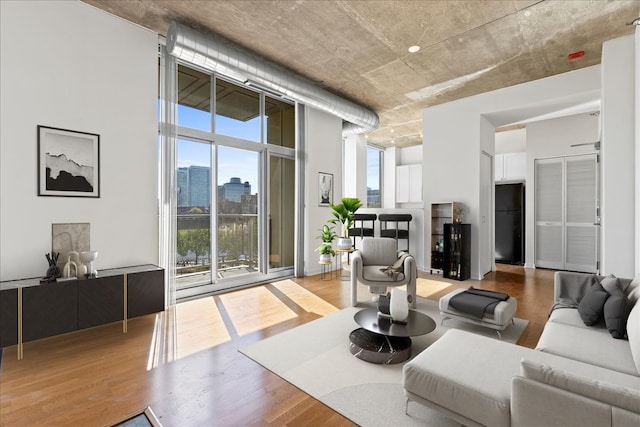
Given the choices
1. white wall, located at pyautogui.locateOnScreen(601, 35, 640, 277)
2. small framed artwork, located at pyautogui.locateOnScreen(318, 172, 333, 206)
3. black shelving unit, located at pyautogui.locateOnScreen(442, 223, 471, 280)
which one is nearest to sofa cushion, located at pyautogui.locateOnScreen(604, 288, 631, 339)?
white wall, located at pyautogui.locateOnScreen(601, 35, 640, 277)

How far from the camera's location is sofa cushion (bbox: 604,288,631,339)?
234 centimetres

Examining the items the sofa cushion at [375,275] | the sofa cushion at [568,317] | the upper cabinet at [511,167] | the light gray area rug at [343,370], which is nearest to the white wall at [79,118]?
the light gray area rug at [343,370]

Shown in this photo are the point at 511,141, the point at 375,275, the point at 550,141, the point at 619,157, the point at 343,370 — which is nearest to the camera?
the point at 343,370

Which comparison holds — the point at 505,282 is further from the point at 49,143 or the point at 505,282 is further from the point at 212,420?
the point at 49,143

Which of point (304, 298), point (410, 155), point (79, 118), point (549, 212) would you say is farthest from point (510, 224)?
point (79, 118)

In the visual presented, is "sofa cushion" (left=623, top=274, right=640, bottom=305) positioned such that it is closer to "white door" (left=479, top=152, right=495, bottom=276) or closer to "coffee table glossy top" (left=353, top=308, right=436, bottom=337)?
"coffee table glossy top" (left=353, top=308, right=436, bottom=337)

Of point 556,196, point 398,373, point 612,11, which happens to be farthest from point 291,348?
point 556,196

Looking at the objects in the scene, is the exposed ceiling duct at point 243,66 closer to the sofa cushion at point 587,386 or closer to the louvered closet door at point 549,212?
the sofa cushion at point 587,386

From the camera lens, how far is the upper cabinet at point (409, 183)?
397 inches

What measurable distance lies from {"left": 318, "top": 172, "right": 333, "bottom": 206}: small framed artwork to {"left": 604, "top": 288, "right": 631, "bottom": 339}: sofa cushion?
4.95m

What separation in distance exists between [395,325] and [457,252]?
3.86 metres

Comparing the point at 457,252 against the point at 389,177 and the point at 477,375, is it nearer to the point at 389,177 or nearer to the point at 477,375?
the point at 477,375

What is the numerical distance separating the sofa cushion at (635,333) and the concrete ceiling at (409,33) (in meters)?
3.33

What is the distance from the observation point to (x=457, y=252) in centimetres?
613
